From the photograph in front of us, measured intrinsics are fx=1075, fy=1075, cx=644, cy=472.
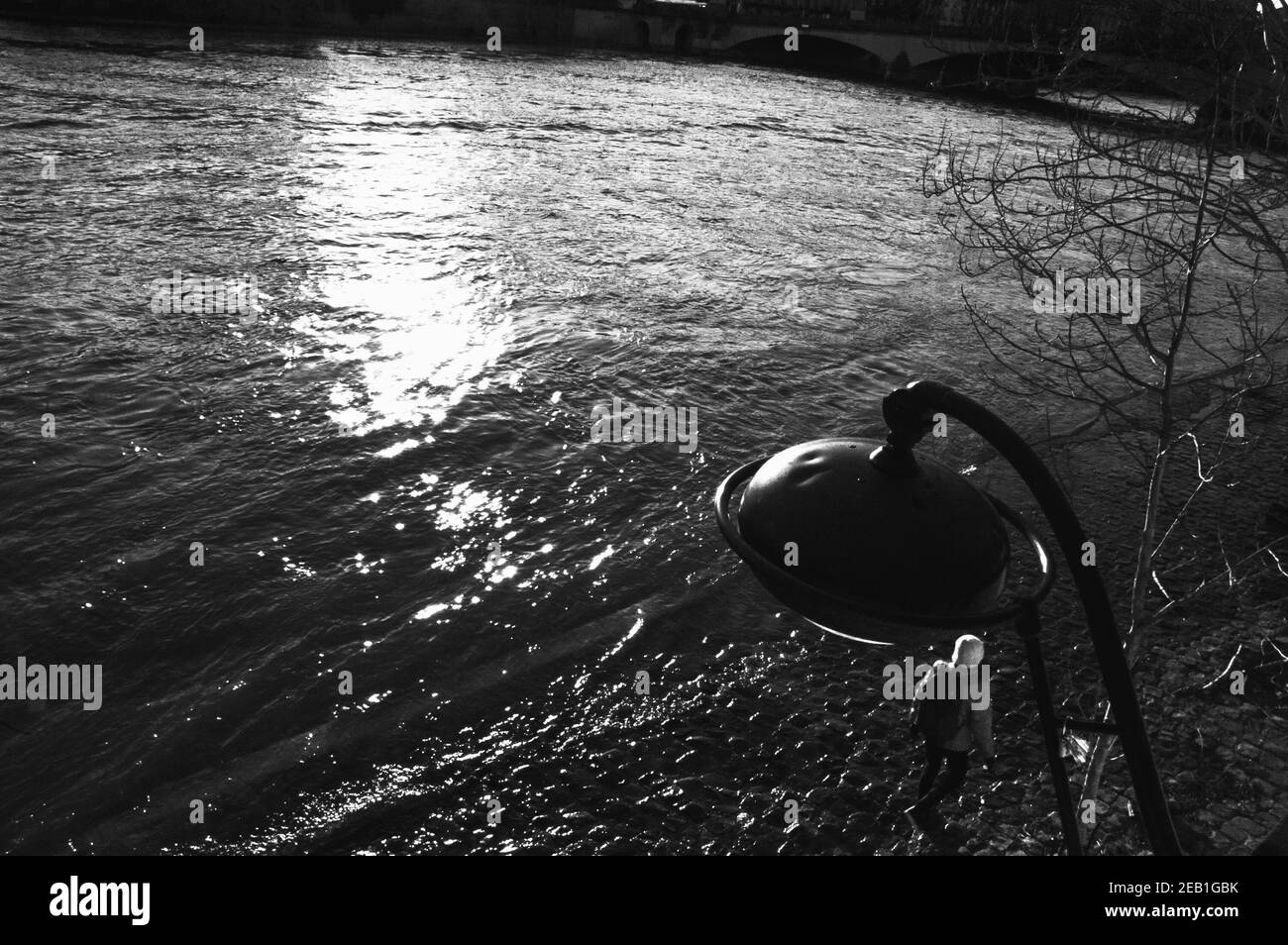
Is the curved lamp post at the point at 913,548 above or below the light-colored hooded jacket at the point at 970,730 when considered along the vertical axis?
above

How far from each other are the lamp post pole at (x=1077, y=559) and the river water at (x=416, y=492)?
12.9 ft

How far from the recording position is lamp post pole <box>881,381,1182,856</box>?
6.02 feet

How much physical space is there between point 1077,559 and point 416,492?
25.3ft

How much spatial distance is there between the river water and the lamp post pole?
155 inches

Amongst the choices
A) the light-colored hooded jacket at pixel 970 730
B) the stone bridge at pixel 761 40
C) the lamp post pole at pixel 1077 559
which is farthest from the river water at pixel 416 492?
the stone bridge at pixel 761 40

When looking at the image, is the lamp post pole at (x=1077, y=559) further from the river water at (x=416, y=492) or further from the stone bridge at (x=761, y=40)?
the stone bridge at (x=761, y=40)

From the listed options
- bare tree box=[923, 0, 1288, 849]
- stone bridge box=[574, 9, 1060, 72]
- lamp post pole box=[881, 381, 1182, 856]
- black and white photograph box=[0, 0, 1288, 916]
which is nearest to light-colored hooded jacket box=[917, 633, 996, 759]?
black and white photograph box=[0, 0, 1288, 916]

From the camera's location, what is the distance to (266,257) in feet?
47.4

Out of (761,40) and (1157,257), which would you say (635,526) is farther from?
(761,40)

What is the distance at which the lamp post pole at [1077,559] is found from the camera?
6.02ft

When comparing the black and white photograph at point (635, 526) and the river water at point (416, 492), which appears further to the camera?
the river water at point (416, 492)

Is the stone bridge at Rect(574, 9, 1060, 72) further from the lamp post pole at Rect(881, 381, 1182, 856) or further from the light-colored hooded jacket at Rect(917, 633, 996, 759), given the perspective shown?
→ the lamp post pole at Rect(881, 381, 1182, 856)
